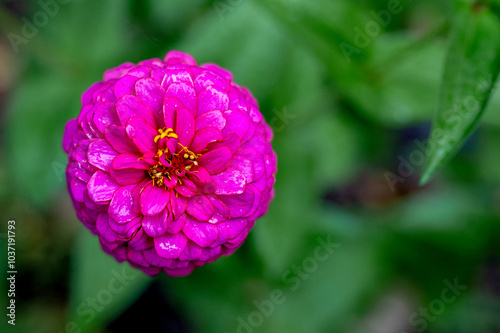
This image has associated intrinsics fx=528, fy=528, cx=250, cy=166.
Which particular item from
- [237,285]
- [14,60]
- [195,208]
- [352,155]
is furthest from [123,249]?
[14,60]

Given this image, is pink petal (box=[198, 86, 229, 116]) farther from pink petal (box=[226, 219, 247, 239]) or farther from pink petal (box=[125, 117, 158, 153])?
pink petal (box=[226, 219, 247, 239])

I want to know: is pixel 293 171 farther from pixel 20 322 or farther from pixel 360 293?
pixel 20 322

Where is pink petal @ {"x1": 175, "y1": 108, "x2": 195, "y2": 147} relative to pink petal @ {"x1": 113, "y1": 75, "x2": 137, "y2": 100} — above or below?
below

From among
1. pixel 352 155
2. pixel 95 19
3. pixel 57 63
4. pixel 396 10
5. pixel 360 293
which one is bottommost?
pixel 360 293

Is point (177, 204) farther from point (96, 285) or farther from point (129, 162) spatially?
point (96, 285)

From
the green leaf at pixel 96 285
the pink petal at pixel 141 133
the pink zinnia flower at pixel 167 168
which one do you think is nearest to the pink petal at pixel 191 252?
the pink zinnia flower at pixel 167 168

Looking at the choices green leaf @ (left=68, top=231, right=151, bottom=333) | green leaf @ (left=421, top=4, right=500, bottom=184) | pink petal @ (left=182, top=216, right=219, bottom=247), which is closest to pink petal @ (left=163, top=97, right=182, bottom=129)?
pink petal @ (left=182, top=216, right=219, bottom=247)

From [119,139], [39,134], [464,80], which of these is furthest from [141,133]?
[39,134]
